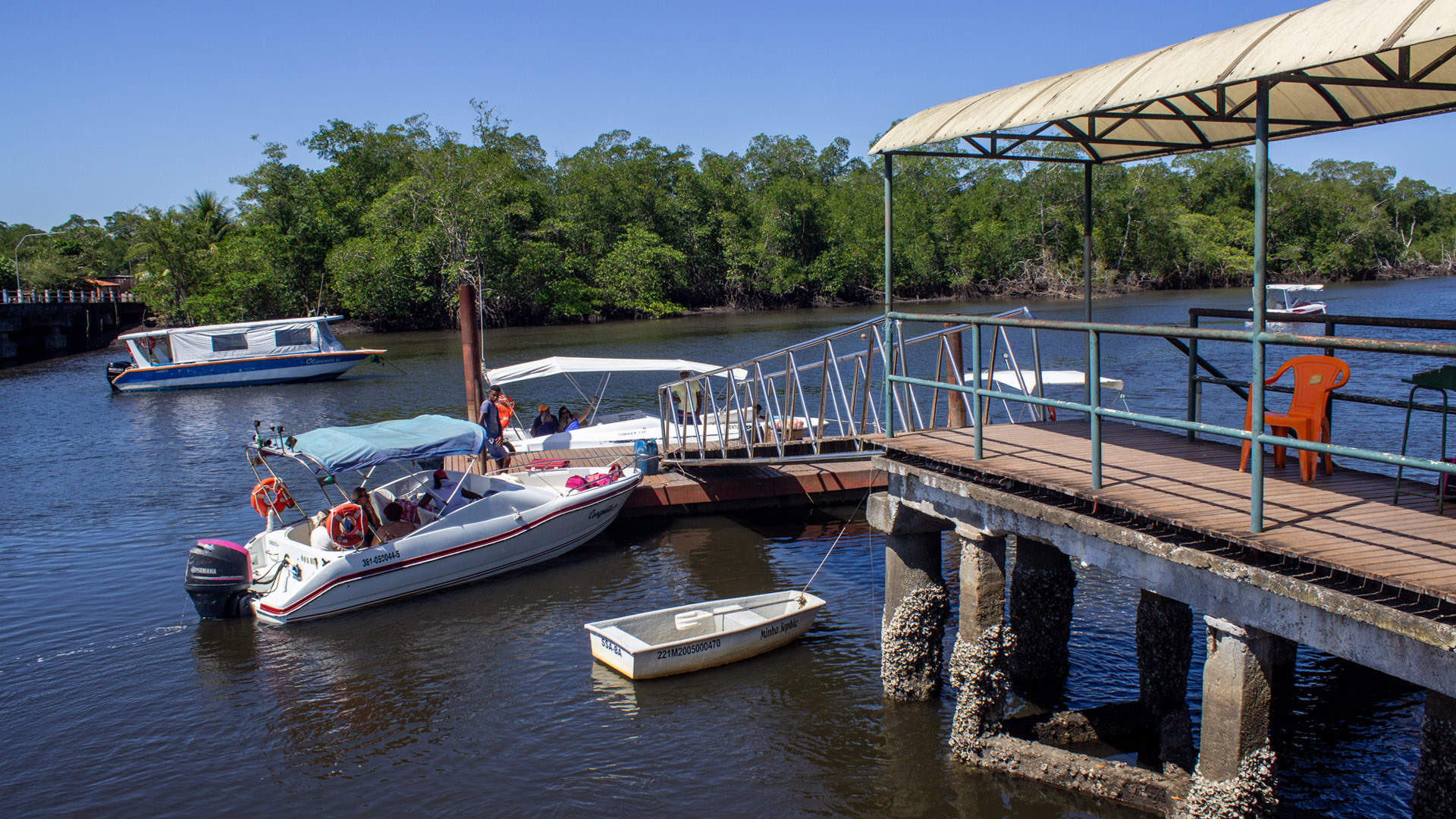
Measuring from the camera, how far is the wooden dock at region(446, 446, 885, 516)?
17594 mm

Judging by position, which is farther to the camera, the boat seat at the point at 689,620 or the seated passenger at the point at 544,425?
the seated passenger at the point at 544,425

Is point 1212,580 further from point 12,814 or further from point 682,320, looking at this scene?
point 682,320

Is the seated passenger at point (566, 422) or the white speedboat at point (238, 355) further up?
the white speedboat at point (238, 355)

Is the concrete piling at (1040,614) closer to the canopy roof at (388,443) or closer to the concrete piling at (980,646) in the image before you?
the concrete piling at (980,646)

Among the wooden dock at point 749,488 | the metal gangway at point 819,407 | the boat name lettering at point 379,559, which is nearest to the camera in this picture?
the metal gangway at point 819,407

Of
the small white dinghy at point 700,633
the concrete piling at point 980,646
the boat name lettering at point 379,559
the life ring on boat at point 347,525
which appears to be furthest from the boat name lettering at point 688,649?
the life ring on boat at point 347,525

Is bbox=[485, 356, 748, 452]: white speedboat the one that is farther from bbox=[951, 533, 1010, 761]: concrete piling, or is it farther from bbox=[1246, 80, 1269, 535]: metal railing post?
bbox=[1246, 80, 1269, 535]: metal railing post

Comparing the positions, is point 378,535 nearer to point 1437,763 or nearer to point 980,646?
point 980,646

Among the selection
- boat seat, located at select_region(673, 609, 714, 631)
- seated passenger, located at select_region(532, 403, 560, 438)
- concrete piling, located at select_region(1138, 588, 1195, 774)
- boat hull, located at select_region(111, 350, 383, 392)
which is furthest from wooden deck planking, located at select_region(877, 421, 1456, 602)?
boat hull, located at select_region(111, 350, 383, 392)

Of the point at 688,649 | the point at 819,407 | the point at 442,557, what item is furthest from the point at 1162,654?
the point at 442,557

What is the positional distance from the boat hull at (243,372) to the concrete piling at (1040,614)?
36.3m

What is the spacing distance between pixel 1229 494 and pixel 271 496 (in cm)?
1287

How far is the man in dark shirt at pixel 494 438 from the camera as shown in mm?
18141

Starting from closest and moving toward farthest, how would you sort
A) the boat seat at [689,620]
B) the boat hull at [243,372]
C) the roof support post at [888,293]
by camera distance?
the roof support post at [888,293] → the boat seat at [689,620] → the boat hull at [243,372]
